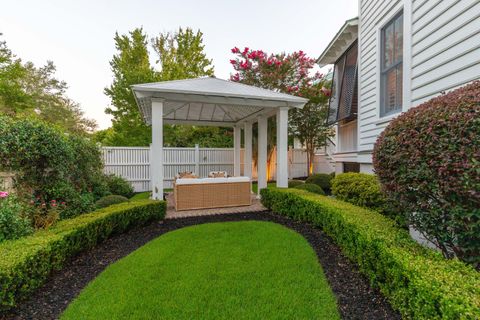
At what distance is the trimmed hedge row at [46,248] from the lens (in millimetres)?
2223

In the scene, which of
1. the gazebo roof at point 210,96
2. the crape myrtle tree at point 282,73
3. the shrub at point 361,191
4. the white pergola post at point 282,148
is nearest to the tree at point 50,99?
the crape myrtle tree at point 282,73

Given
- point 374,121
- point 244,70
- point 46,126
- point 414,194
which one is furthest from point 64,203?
point 244,70

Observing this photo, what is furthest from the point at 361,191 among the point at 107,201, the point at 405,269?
the point at 107,201

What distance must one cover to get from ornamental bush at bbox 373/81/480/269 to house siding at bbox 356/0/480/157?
148 cm

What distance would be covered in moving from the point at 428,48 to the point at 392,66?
1381mm

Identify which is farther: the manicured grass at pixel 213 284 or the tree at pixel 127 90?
the tree at pixel 127 90

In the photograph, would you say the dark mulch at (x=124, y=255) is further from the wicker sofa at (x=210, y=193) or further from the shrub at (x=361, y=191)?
the wicker sofa at (x=210, y=193)

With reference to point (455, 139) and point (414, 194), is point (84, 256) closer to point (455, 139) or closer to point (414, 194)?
point (414, 194)

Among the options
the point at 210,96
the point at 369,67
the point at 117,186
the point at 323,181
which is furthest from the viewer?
the point at 323,181

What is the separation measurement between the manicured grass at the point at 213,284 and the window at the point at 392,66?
368 centimetres

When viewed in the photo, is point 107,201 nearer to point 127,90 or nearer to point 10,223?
point 10,223

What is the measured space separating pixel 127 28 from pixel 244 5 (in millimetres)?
8573

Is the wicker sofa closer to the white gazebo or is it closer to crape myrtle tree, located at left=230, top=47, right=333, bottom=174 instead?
the white gazebo

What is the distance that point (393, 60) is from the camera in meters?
5.21
